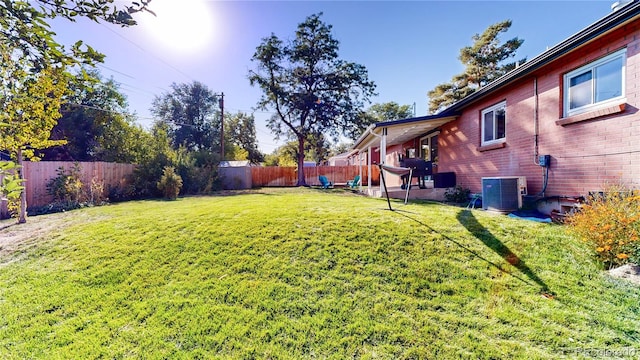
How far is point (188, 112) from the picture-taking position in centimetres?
2731

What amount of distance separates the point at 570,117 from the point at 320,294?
5910mm

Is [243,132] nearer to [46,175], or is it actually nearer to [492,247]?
[46,175]

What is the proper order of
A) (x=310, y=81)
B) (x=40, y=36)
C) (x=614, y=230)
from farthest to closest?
1. (x=310, y=81)
2. (x=614, y=230)
3. (x=40, y=36)

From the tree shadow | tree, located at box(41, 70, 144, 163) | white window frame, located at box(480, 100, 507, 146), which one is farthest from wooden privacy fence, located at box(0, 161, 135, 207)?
white window frame, located at box(480, 100, 507, 146)

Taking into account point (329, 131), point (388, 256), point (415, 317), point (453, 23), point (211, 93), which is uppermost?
point (211, 93)

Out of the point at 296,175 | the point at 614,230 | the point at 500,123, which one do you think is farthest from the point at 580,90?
the point at 296,175

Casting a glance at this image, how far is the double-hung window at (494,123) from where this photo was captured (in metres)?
7.27

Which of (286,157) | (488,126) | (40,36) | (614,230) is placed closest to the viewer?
(40,36)

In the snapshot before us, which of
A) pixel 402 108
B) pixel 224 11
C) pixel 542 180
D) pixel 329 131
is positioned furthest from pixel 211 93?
pixel 542 180

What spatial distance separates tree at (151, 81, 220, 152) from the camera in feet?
88.7

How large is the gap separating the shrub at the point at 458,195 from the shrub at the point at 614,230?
459 cm

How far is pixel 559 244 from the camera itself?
3.82 m

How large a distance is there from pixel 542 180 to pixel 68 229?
34.4 feet

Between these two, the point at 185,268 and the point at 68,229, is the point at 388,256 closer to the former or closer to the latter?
the point at 185,268
